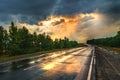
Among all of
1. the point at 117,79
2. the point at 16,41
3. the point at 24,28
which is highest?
the point at 24,28

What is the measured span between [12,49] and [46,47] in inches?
1374

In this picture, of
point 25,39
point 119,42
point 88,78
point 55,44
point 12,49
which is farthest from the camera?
point 119,42

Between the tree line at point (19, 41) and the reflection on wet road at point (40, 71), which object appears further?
the tree line at point (19, 41)

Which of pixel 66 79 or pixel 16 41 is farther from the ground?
pixel 16 41

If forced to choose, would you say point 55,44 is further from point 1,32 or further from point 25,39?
point 1,32

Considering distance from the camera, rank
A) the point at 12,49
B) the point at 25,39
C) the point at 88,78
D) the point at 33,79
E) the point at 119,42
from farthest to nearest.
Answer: the point at 119,42 → the point at 25,39 → the point at 12,49 → the point at 88,78 → the point at 33,79

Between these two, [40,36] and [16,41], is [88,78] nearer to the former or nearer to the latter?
[16,41]

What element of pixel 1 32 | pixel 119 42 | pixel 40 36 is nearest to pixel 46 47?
pixel 40 36

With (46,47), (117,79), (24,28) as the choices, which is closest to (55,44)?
(46,47)

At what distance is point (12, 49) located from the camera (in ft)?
200

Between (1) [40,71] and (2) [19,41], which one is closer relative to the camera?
(1) [40,71]

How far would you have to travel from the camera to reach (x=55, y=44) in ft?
377

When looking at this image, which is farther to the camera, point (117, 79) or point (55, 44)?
point (55, 44)

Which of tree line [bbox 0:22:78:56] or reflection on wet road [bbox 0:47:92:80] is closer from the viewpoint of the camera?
reflection on wet road [bbox 0:47:92:80]
